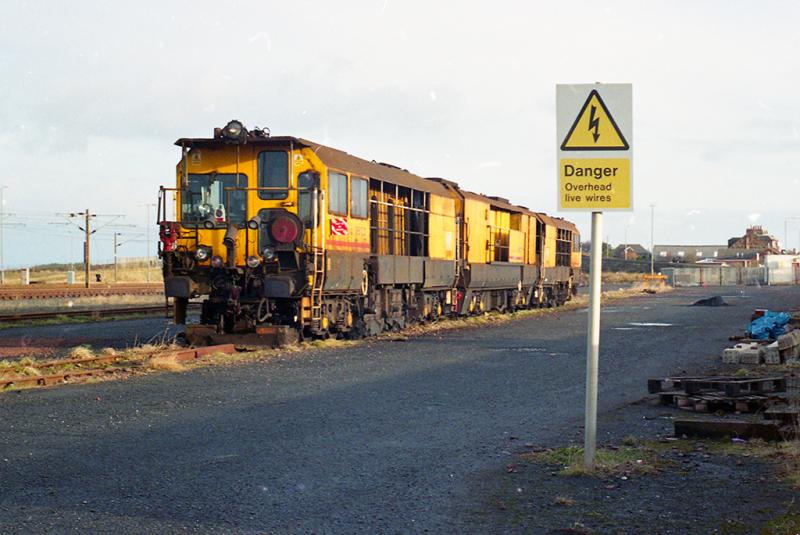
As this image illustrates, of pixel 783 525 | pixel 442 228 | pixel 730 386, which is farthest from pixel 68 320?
pixel 783 525

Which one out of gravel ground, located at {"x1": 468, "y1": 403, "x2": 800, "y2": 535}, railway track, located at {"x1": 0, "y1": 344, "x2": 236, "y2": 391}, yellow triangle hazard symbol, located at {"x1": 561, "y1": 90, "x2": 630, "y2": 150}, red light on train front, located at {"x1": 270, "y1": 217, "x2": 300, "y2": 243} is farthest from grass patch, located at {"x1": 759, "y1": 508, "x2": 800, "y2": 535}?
red light on train front, located at {"x1": 270, "y1": 217, "x2": 300, "y2": 243}

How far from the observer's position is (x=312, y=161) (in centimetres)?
1753

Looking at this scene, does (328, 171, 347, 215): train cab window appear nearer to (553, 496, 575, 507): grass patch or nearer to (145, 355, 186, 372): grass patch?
(145, 355, 186, 372): grass patch

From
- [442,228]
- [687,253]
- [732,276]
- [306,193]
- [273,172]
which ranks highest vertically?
[687,253]

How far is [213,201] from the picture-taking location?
58.2ft

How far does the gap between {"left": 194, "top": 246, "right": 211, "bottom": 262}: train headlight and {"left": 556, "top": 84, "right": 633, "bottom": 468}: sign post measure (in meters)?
11.3

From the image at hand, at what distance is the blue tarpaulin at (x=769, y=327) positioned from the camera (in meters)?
20.2

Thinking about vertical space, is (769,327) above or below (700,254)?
below

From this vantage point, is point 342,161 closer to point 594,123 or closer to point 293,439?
point 293,439

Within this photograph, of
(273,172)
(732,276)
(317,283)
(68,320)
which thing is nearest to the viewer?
(317,283)

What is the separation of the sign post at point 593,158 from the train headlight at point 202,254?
444 inches

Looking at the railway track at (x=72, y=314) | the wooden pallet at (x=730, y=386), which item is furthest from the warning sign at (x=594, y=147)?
the railway track at (x=72, y=314)

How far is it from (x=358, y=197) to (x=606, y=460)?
41.2 feet

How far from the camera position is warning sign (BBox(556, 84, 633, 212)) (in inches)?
283
